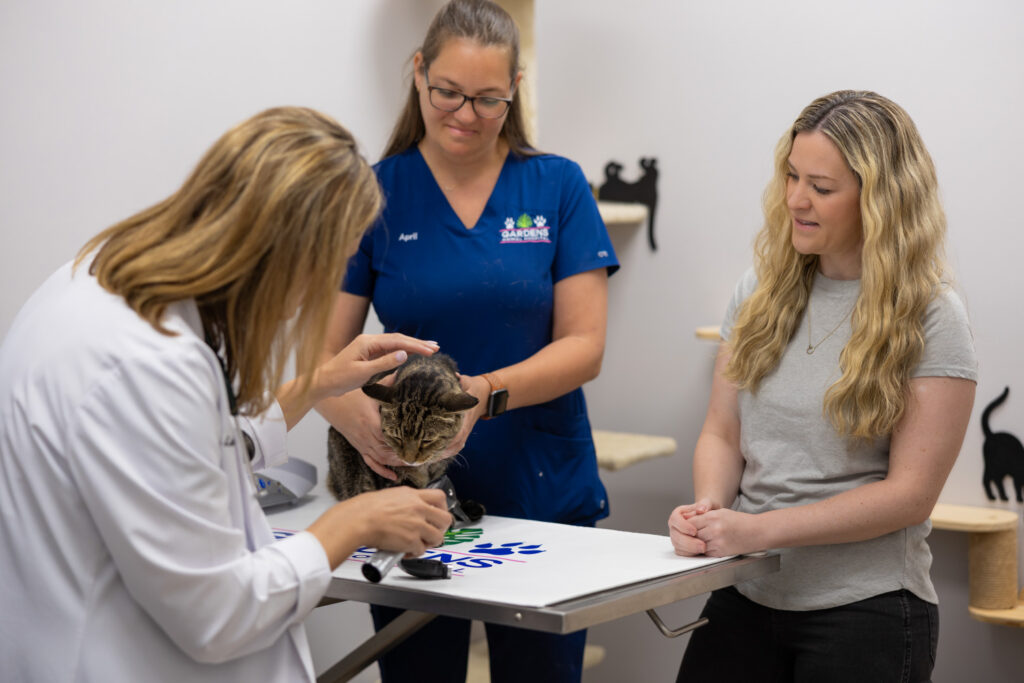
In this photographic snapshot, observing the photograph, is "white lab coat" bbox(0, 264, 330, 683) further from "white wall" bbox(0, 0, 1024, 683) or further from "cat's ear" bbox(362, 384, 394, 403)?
"white wall" bbox(0, 0, 1024, 683)

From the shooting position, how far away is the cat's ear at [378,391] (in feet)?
5.42

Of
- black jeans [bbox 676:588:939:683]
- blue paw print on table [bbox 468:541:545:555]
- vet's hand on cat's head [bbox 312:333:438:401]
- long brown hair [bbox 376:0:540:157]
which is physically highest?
long brown hair [bbox 376:0:540:157]

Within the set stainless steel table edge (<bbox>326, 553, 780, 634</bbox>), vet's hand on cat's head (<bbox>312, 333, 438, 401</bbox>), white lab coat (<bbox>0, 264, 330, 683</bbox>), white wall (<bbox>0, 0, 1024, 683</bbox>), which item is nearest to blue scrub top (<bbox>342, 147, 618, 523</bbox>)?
vet's hand on cat's head (<bbox>312, 333, 438, 401</bbox>)

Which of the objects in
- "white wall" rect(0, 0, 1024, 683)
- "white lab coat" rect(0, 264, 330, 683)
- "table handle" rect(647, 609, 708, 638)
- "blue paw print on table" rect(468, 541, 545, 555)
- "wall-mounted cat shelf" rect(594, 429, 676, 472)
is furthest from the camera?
"wall-mounted cat shelf" rect(594, 429, 676, 472)

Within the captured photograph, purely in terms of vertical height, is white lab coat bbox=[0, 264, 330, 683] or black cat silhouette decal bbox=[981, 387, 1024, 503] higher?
white lab coat bbox=[0, 264, 330, 683]

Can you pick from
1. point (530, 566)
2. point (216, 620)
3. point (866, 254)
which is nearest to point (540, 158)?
point (866, 254)

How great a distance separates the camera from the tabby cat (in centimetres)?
162

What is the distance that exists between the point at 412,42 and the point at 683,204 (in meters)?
0.97

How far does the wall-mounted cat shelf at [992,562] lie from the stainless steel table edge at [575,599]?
3.83ft

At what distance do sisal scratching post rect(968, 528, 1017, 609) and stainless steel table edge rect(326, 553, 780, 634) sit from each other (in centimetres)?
123

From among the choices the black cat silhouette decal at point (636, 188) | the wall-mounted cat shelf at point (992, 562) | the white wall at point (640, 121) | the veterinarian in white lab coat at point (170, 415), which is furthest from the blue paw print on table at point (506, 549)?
the black cat silhouette decal at point (636, 188)

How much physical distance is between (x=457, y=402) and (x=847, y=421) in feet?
2.06

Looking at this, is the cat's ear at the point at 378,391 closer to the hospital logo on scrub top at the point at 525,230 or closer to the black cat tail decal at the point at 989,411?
the hospital logo on scrub top at the point at 525,230

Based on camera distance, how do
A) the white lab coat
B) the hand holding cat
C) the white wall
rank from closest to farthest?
the white lab coat → the hand holding cat → the white wall
